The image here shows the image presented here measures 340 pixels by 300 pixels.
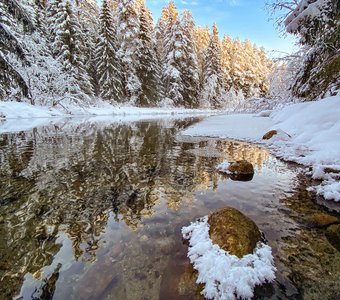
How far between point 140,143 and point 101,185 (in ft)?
17.8

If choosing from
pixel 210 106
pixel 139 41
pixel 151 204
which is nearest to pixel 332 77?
pixel 151 204

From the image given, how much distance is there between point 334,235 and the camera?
10.9ft

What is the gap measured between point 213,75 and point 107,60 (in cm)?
2066

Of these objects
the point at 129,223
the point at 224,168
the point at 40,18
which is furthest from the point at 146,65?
the point at 129,223

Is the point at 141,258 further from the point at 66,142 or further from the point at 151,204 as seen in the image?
the point at 66,142

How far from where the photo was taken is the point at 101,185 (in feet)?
17.6

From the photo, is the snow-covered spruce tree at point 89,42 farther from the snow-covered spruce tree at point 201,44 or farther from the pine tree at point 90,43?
the snow-covered spruce tree at point 201,44

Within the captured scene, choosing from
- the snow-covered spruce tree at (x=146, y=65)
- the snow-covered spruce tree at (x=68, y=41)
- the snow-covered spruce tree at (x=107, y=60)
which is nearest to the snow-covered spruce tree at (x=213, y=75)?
the snow-covered spruce tree at (x=146, y=65)

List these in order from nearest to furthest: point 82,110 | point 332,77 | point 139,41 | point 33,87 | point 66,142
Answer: point 332,77
point 66,142
point 33,87
point 82,110
point 139,41

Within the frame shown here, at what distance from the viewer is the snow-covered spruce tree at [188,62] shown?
3800 cm

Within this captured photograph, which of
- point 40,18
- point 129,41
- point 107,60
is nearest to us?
point 40,18

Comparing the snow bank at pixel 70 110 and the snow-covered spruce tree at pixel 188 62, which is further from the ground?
the snow-covered spruce tree at pixel 188 62

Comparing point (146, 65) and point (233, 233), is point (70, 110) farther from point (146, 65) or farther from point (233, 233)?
point (233, 233)

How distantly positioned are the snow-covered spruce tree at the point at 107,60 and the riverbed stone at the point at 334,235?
3081cm
